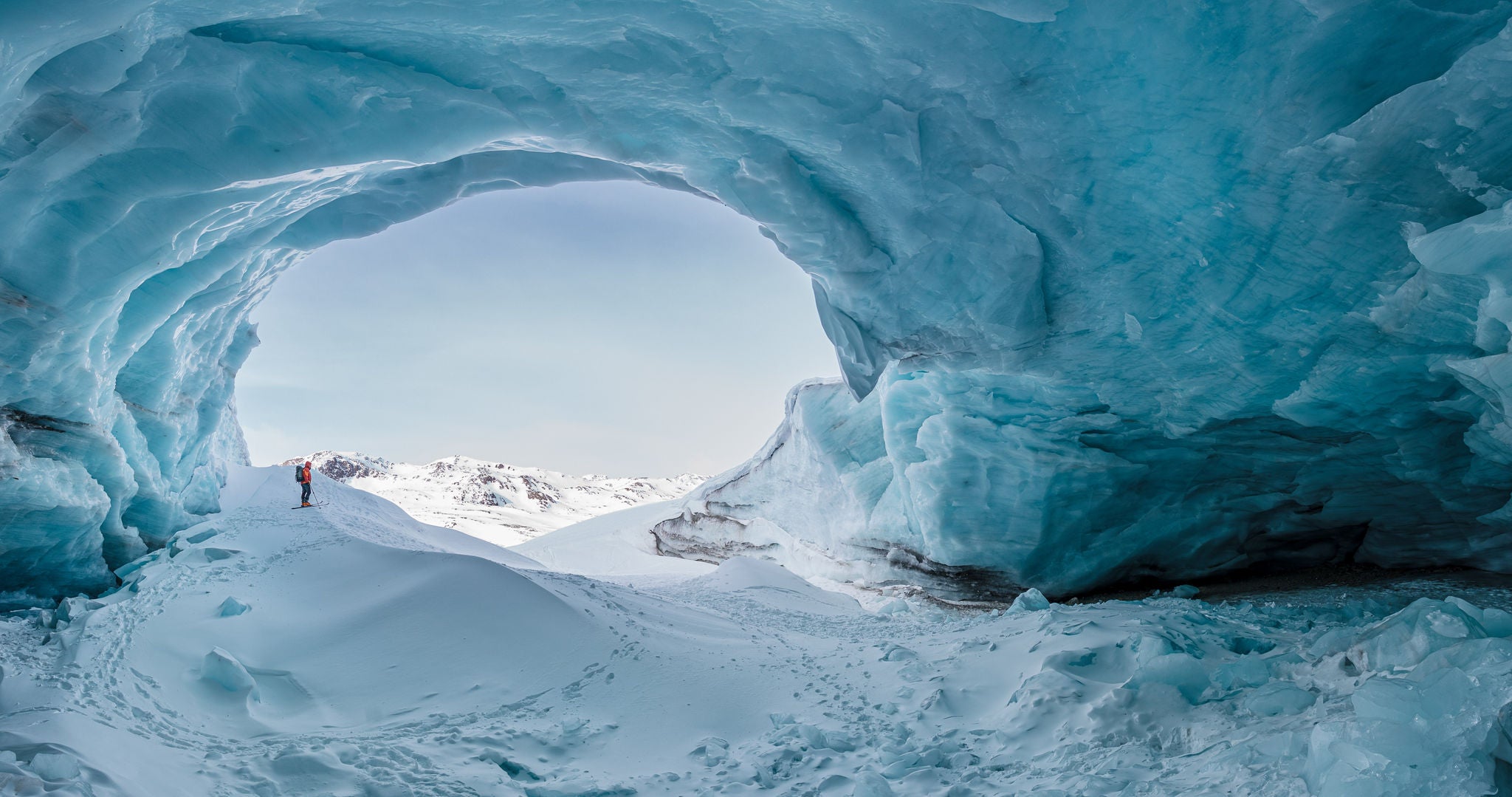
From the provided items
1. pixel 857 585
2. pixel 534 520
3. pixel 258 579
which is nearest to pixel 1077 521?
pixel 857 585

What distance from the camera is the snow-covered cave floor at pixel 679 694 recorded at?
2.72 m

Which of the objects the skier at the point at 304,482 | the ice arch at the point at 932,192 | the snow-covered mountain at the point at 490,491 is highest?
the ice arch at the point at 932,192

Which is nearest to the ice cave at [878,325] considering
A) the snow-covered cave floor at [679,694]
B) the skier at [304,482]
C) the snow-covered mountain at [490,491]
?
the snow-covered cave floor at [679,694]

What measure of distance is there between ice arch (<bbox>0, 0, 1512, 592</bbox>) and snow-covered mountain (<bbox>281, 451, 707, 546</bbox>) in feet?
57.2

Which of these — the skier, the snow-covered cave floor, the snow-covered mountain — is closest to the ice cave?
the snow-covered cave floor

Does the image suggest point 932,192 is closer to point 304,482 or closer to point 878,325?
point 878,325

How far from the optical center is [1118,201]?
5.26m

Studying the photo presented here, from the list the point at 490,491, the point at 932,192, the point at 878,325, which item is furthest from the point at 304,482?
the point at 490,491

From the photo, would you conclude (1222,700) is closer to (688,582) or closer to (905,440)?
(905,440)

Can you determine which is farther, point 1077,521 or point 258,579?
point 1077,521

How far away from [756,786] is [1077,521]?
19.9 feet

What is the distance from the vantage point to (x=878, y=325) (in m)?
6.77

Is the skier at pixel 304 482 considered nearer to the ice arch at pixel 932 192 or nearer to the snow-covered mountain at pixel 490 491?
the ice arch at pixel 932 192

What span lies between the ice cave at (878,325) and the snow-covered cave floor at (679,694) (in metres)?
0.03
